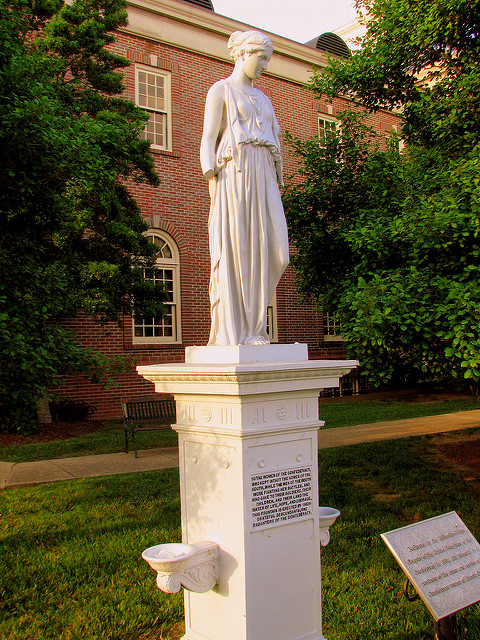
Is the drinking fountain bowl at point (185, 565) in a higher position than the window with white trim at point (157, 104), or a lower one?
lower

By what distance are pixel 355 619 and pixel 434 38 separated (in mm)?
6342

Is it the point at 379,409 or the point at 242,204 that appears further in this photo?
the point at 379,409

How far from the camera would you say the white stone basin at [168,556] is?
312cm

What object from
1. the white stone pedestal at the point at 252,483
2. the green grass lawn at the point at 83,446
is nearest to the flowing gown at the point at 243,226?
the white stone pedestal at the point at 252,483

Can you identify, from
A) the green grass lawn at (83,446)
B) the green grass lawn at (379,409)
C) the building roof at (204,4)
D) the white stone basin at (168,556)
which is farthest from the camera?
the building roof at (204,4)

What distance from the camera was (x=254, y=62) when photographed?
4.00 metres

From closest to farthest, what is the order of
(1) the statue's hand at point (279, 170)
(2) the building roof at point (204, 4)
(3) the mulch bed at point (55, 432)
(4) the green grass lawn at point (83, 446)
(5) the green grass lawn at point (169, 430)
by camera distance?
(1) the statue's hand at point (279, 170)
(4) the green grass lawn at point (83, 446)
(5) the green grass lawn at point (169, 430)
(3) the mulch bed at point (55, 432)
(2) the building roof at point (204, 4)

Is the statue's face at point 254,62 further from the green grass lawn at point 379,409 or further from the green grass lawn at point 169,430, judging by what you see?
the green grass lawn at point 379,409

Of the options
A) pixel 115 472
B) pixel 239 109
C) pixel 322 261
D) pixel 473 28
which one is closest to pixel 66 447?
pixel 115 472

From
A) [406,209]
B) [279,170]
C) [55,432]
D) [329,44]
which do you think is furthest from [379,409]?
[329,44]

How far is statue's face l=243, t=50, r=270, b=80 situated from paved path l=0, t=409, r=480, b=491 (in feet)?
20.1

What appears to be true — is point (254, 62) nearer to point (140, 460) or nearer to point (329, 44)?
point (140, 460)

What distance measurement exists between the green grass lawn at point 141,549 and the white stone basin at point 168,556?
1205 millimetres

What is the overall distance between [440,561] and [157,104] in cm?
1453
